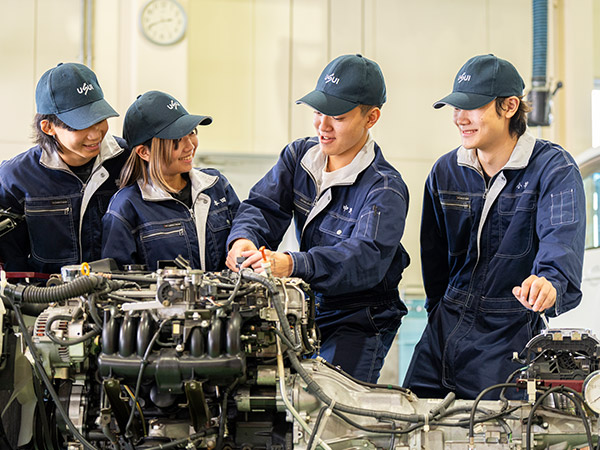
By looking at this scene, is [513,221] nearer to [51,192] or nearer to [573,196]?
[573,196]

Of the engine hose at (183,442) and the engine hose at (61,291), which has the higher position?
the engine hose at (61,291)

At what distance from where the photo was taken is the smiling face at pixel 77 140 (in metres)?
2.91

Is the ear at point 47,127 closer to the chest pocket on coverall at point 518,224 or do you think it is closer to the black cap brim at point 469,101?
the black cap brim at point 469,101

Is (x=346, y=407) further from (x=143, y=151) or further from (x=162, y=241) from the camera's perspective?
(x=143, y=151)

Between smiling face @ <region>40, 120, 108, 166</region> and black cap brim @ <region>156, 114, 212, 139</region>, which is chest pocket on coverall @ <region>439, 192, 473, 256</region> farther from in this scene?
smiling face @ <region>40, 120, 108, 166</region>

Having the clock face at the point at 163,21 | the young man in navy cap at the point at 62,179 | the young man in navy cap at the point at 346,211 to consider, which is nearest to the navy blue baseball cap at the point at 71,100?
the young man in navy cap at the point at 62,179

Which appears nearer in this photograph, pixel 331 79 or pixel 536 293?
pixel 536 293

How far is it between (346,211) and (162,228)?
70cm

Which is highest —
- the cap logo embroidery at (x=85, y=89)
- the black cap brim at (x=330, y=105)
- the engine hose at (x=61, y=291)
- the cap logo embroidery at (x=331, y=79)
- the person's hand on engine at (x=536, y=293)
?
the cap logo embroidery at (x=331, y=79)

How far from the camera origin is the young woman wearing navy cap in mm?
2783

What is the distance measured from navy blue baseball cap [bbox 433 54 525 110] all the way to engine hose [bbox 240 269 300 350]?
1241 millimetres

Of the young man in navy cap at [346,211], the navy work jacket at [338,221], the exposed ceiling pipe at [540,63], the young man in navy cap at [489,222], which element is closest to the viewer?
the navy work jacket at [338,221]

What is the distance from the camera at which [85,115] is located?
9.45 ft

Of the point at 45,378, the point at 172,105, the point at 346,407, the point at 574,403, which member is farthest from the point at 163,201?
the point at 574,403
